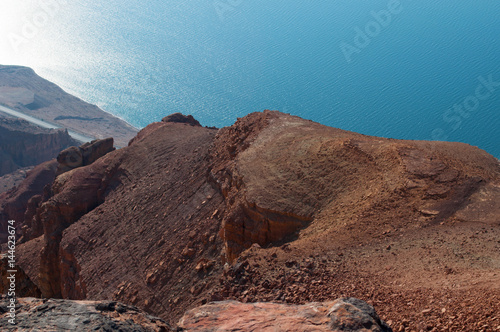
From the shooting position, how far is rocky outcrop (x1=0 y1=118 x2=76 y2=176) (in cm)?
6322

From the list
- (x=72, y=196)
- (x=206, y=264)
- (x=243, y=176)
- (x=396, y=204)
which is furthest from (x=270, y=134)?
(x=72, y=196)

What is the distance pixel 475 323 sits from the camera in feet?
26.1

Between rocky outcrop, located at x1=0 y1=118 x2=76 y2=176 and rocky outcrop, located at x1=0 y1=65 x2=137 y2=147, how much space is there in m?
9.77

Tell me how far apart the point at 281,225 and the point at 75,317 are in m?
9.82

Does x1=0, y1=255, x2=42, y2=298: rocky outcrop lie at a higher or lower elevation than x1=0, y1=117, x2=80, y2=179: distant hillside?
lower

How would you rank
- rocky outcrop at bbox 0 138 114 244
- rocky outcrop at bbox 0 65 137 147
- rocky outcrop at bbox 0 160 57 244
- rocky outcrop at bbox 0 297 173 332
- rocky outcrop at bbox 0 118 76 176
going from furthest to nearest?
rocky outcrop at bbox 0 65 137 147 < rocky outcrop at bbox 0 118 76 176 < rocky outcrop at bbox 0 160 57 244 < rocky outcrop at bbox 0 138 114 244 < rocky outcrop at bbox 0 297 173 332

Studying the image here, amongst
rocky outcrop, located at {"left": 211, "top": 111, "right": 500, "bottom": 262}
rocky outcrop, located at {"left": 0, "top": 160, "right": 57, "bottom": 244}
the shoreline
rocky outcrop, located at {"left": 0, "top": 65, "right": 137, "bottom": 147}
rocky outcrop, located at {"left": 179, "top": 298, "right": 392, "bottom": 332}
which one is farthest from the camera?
rocky outcrop, located at {"left": 0, "top": 65, "right": 137, "bottom": 147}

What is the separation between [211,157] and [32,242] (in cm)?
1416

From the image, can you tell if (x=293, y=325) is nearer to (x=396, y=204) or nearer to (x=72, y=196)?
(x=396, y=204)

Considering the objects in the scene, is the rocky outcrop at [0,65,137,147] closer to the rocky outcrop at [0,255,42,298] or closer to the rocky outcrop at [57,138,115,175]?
the rocky outcrop at [57,138,115,175]

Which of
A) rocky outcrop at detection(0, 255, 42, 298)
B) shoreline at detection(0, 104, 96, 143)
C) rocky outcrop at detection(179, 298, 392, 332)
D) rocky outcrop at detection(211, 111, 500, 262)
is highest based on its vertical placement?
shoreline at detection(0, 104, 96, 143)

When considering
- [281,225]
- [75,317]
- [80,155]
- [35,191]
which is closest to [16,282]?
[281,225]

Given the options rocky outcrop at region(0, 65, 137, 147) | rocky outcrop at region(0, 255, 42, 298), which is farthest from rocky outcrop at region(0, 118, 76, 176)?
rocky outcrop at region(0, 255, 42, 298)

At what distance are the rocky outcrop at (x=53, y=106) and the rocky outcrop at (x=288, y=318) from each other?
68.1 meters
